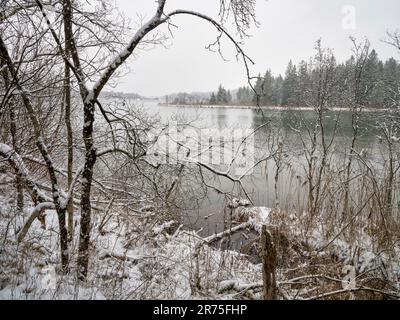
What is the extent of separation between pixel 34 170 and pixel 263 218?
6708 mm

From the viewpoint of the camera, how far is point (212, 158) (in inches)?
400

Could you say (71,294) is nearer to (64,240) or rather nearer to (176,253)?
(64,240)

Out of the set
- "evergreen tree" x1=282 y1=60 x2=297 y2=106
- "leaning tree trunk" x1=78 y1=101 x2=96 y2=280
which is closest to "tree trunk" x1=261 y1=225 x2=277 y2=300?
"leaning tree trunk" x1=78 y1=101 x2=96 y2=280

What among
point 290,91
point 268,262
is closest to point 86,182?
point 268,262

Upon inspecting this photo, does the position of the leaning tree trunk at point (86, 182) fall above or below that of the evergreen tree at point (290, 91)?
below

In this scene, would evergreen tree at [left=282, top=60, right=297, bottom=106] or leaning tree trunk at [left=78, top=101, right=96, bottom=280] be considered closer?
leaning tree trunk at [left=78, top=101, right=96, bottom=280]

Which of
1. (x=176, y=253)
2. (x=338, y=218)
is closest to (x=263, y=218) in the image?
(x=338, y=218)

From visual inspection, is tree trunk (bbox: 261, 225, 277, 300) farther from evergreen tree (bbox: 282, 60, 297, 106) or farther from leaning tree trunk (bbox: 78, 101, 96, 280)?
evergreen tree (bbox: 282, 60, 297, 106)

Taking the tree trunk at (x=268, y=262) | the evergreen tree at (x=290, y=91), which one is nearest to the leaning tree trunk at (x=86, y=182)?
the tree trunk at (x=268, y=262)

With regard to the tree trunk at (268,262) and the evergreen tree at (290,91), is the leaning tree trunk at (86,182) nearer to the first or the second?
the tree trunk at (268,262)

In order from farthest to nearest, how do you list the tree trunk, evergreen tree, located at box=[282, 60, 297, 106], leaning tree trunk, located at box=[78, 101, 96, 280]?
evergreen tree, located at box=[282, 60, 297, 106], leaning tree trunk, located at box=[78, 101, 96, 280], the tree trunk

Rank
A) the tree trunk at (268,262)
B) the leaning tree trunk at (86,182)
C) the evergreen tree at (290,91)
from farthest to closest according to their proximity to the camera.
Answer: the evergreen tree at (290,91) < the leaning tree trunk at (86,182) < the tree trunk at (268,262)

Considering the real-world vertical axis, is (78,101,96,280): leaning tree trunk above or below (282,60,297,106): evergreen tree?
below

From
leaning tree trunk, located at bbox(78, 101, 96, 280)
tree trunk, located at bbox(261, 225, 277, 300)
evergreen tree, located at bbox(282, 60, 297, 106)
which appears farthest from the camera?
evergreen tree, located at bbox(282, 60, 297, 106)
